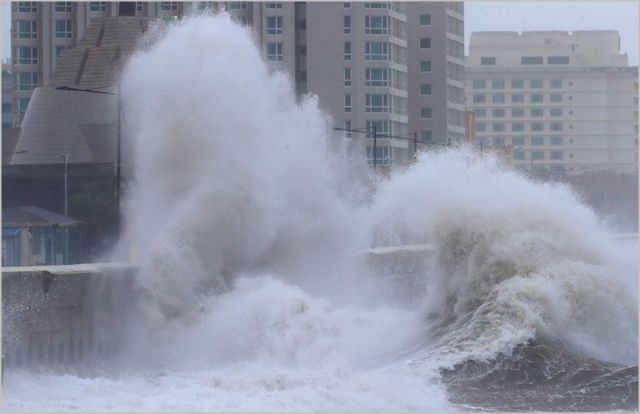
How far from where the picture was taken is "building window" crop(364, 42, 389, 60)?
6481cm

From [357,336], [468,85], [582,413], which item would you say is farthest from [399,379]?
[468,85]

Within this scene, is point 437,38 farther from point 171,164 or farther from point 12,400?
point 12,400

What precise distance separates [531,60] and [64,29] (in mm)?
59380

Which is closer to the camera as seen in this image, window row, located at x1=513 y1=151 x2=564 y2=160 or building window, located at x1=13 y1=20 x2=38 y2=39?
building window, located at x1=13 y1=20 x2=38 y2=39

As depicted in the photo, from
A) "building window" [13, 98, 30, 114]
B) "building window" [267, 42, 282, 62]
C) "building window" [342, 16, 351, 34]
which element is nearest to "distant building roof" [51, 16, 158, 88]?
"building window" [267, 42, 282, 62]

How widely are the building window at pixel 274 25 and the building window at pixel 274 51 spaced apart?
0.58m

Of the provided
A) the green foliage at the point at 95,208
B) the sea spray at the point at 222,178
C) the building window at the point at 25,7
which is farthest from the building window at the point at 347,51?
the sea spray at the point at 222,178

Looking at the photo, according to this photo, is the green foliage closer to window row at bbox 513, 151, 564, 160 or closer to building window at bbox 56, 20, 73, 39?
building window at bbox 56, 20, 73, 39

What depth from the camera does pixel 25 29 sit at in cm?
7294

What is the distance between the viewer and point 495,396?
2031 centimetres

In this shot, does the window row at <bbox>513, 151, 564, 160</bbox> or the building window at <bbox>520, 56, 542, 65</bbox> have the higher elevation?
the building window at <bbox>520, 56, 542, 65</bbox>

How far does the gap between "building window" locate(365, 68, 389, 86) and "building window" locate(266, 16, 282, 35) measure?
4.77 meters

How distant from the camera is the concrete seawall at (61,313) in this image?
71.5ft

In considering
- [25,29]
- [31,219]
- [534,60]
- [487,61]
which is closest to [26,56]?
[25,29]
